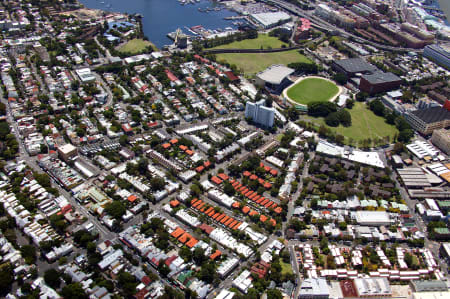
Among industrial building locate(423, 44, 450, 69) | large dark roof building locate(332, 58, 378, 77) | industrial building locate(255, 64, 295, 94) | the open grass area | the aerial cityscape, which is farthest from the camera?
the open grass area

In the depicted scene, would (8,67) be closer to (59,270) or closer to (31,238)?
(31,238)

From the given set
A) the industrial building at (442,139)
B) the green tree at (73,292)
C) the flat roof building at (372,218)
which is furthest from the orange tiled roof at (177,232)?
the industrial building at (442,139)

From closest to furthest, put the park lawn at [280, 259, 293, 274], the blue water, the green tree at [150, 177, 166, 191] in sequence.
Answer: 1. the park lawn at [280, 259, 293, 274]
2. the green tree at [150, 177, 166, 191]
3. the blue water

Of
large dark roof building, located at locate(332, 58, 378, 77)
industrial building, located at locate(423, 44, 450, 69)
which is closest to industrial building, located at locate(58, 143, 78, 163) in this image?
large dark roof building, located at locate(332, 58, 378, 77)

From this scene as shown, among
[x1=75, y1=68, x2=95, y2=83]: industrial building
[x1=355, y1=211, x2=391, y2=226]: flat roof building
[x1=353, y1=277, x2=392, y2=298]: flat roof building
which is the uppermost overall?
[x1=75, y1=68, x2=95, y2=83]: industrial building

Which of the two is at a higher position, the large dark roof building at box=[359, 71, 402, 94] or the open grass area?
the large dark roof building at box=[359, 71, 402, 94]

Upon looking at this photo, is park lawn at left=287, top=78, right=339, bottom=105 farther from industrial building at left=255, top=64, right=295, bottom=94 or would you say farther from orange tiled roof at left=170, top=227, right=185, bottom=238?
orange tiled roof at left=170, top=227, right=185, bottom=238

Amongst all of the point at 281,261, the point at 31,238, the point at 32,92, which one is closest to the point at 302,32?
the point at 32,92
